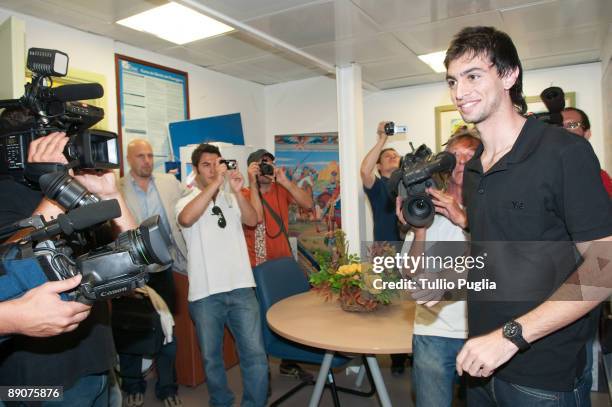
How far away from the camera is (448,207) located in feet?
5.27

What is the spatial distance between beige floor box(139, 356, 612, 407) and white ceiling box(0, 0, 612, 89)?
2.73 metres

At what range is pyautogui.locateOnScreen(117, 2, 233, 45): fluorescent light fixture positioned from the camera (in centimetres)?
308

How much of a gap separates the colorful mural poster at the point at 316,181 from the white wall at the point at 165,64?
0.56 m

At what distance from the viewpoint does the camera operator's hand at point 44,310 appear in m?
1.04

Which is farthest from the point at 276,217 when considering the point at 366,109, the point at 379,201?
the point at 366,109

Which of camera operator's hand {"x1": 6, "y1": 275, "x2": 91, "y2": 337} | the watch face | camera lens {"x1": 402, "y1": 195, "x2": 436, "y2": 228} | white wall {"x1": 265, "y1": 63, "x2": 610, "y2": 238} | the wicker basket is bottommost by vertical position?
the wicker basket

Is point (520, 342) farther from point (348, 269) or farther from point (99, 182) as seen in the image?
point (99, 182)

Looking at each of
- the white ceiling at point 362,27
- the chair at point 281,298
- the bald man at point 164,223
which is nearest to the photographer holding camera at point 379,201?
the white ceiling at point 362,27

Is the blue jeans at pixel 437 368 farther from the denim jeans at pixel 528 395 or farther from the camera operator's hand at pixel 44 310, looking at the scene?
the camera operator's hand at pixel 44 310

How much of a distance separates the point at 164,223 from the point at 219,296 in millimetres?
725

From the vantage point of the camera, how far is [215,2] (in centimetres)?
269

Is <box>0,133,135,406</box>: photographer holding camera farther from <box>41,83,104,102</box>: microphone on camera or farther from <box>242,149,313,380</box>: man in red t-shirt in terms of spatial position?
<box>242,149,313,380</box>: man in red t-shirt

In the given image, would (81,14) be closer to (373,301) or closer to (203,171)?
(203,171)

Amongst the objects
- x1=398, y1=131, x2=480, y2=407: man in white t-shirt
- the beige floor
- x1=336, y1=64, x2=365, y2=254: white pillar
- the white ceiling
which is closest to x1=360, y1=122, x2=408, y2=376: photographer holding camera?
x1=336, y1=64, x2=365, y2=254: white pillar
